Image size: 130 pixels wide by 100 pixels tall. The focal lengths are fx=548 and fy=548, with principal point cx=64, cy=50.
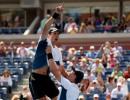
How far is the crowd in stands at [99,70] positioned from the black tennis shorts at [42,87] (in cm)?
439

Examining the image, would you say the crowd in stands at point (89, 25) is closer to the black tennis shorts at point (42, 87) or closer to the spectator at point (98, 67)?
the spectator at point (98, 67)

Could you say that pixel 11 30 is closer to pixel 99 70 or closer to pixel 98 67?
pixel 98 67

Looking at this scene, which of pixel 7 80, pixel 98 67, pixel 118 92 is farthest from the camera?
pixel 98 67

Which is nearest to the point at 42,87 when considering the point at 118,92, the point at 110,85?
the point at 118,92

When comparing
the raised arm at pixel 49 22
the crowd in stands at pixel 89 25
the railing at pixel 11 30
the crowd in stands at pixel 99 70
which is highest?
the raised arm at pixel 49 22

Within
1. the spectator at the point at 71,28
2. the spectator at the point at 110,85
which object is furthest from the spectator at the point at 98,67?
the spectator at the point at 71,28

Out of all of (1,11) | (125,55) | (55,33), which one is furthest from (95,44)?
(55,33)

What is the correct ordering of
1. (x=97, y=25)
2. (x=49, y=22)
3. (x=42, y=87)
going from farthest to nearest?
1. (x=97, y=25)
2. (x=42, y=87)
3. (x=49, y=22)

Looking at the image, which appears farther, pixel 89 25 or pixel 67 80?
pixel 89 25

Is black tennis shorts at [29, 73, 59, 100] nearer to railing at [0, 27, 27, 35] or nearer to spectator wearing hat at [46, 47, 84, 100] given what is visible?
spectator wearing hat at [46, 47, 84, 100]

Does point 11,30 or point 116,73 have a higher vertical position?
point 116,73

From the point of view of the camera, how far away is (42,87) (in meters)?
7.07

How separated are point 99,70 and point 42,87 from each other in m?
8.63

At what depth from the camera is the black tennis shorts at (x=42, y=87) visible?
23.2 ft
